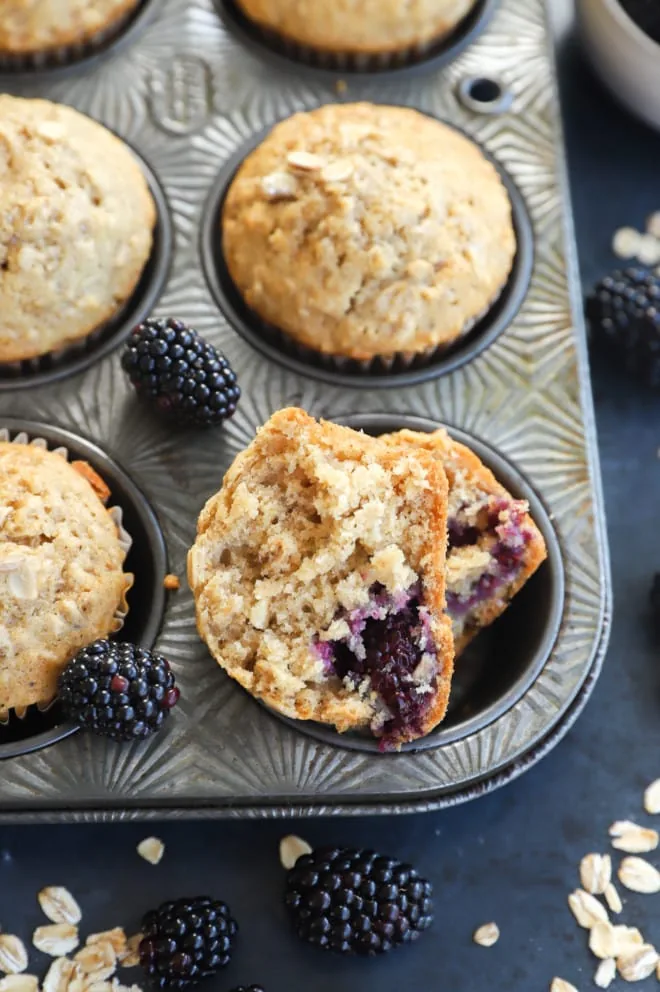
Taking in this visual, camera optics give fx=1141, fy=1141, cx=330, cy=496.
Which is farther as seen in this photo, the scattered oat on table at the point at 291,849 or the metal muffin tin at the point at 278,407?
the scattered oat on table at the point at 291,849

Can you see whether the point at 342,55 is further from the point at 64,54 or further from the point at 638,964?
the point at 638,964

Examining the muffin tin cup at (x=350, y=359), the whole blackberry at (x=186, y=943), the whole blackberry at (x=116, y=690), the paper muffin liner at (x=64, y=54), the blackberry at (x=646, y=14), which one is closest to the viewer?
the whole blackberry at (x=116, y=690)

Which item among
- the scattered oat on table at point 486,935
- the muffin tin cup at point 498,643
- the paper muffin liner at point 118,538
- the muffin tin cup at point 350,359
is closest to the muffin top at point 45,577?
the paper muffin liner at point 118,538

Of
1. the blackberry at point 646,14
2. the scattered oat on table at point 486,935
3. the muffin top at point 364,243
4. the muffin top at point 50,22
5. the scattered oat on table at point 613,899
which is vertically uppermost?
the blackberry at point 646,14

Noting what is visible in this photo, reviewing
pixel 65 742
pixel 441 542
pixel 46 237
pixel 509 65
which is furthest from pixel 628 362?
pixel 65 742

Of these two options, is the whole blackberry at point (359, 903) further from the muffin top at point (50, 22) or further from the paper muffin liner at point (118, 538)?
the muffin top at point (50, 22)

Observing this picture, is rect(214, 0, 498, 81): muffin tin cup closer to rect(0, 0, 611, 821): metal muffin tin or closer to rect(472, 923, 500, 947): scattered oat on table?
rect(0, 0, 611, 821): metal muffin tin

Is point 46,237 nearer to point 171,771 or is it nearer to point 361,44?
point 361,44
